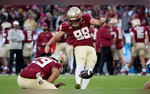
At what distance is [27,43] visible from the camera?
1479 centimetres

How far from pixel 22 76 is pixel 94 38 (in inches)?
376

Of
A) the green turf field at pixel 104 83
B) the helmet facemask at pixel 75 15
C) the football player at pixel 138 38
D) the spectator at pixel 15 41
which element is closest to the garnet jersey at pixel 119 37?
the football player at pixel 138 38

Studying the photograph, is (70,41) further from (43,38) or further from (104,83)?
(104,83)

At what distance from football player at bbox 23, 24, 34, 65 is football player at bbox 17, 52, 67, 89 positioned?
9091 mm

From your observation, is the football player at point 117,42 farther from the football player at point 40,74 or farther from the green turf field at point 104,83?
the football player at point 40,74

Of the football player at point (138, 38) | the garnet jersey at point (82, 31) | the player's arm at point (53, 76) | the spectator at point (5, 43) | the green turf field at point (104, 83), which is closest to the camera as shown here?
the player's arm at point (53, 76)

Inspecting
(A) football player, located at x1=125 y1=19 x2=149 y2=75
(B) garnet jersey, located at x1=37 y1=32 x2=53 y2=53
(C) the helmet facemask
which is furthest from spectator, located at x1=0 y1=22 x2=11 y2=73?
(C) the helmet facemask

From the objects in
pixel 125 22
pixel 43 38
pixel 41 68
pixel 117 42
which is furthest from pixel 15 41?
pixel 41 68

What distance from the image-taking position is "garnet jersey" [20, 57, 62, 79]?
16.6 feet

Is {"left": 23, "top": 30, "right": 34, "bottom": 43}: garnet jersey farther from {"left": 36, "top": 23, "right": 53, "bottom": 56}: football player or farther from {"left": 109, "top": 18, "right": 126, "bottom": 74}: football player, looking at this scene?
{"left": 109, "top": 18, "right": 126, "bottom": 74}: football player

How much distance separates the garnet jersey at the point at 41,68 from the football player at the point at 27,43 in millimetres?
9198

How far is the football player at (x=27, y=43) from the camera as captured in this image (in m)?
14.4
